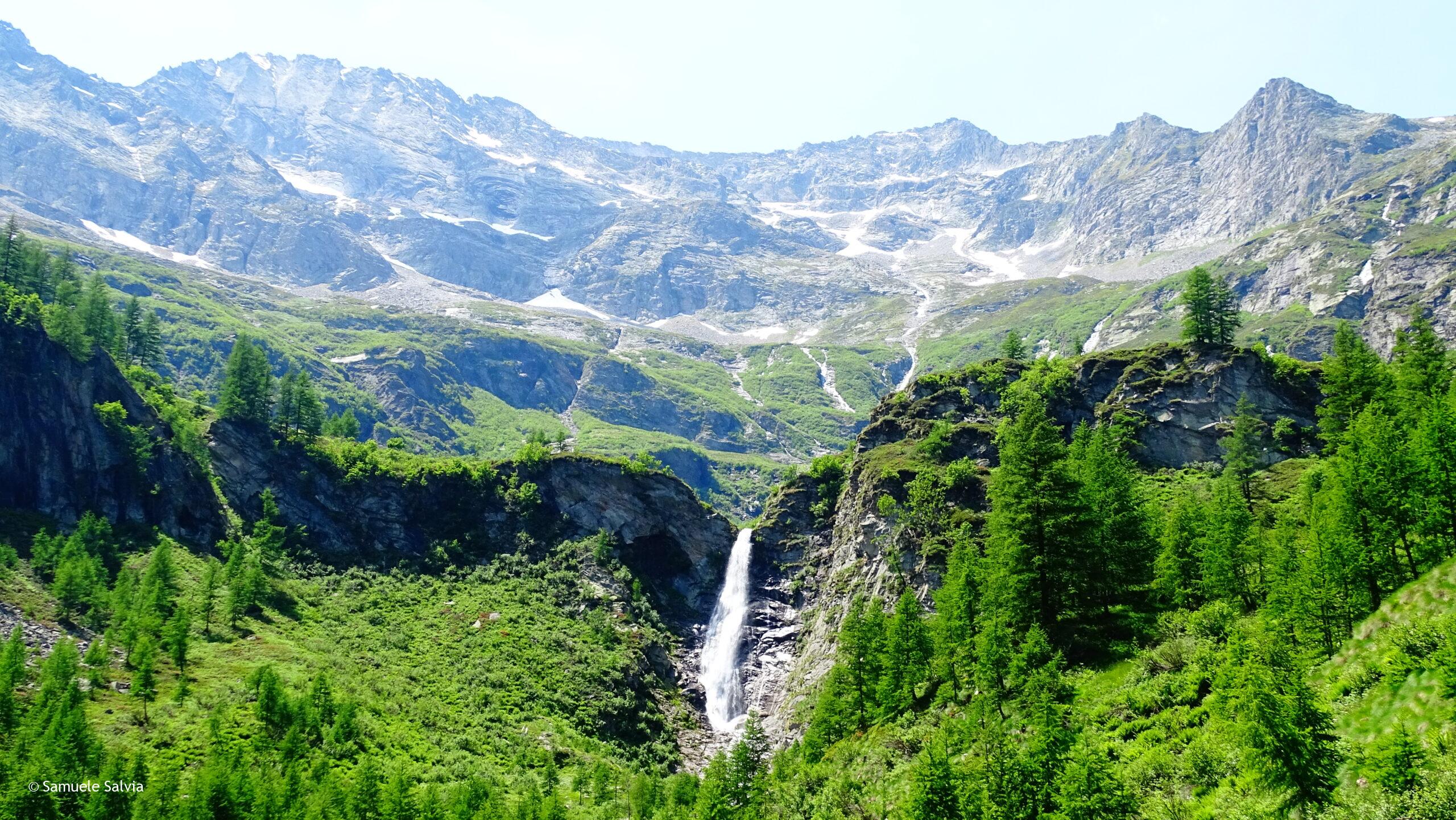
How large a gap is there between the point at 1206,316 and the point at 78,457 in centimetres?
14895

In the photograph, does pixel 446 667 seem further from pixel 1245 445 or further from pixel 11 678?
pixel 1245 445

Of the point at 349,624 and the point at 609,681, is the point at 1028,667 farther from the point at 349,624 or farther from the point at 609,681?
the point at 349,624

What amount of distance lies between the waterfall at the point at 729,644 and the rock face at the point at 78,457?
69.0 m

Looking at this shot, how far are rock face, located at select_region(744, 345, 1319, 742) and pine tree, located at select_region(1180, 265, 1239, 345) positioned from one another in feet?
8.42

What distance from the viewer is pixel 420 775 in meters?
73.8

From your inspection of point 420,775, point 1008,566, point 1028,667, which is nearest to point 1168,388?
point 1008,566

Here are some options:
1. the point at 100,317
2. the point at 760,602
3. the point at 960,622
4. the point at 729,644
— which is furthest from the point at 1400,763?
the point at 100,317

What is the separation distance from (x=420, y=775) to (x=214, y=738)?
55.1ft

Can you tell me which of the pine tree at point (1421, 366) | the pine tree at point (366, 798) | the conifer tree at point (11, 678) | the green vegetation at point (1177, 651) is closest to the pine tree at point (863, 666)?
the green vegetation at point (1177, 651)

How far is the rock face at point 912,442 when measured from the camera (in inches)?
4038

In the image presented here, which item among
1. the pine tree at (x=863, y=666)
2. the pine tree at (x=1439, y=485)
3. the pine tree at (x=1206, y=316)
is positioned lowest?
the pine tree at (x=863, y=666)

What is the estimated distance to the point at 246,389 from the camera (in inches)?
5022

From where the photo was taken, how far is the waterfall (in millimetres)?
108812

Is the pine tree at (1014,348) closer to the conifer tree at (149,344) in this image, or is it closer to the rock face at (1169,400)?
Answer: the rock face at (1169,400)
